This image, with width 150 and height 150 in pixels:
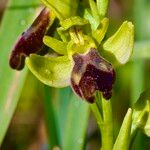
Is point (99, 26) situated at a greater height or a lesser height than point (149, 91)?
greater

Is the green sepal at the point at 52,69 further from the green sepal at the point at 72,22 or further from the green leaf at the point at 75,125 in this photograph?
the green leaf at the point at 75,125

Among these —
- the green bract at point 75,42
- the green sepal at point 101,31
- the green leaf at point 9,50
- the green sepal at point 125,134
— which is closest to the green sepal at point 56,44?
the green bract at point 75,42

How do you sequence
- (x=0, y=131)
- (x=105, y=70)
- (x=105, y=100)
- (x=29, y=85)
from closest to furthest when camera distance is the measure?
(x=105, y=70) → (x=105, y=100) → (x=0, y=131) → (x=29, y=85)

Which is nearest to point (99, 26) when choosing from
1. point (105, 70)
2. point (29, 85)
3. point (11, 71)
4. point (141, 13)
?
point (105, 70)

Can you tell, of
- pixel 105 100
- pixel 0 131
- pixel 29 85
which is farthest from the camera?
pixel 29 85

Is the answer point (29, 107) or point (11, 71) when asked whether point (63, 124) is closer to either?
point (11, 71)
